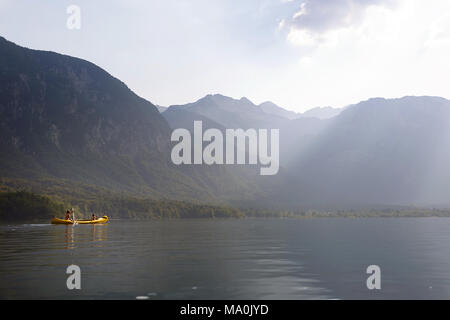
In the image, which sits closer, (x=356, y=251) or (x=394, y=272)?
(x=394, y=272)

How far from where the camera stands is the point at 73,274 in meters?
43.2

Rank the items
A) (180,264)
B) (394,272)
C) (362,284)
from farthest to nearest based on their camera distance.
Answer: (180,264) → (394,272) → (362,284)

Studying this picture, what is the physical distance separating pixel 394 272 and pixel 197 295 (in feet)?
79.8

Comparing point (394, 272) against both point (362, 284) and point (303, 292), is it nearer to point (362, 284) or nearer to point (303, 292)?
point (362, 284)

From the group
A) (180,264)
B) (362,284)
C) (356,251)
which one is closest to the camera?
(362,284)
